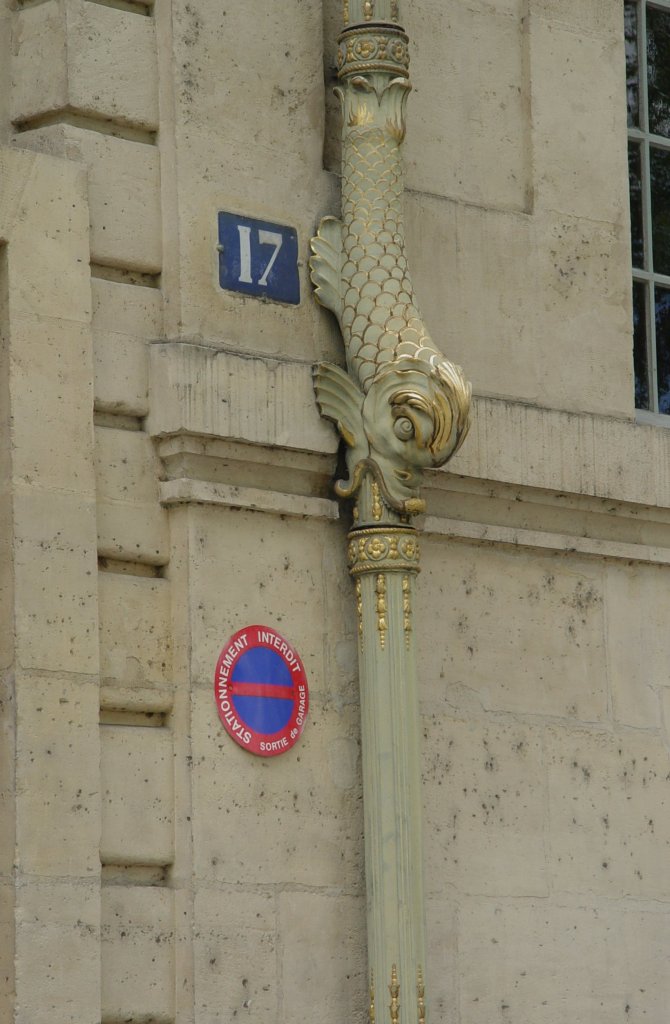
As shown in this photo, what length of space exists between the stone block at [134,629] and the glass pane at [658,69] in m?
3.06

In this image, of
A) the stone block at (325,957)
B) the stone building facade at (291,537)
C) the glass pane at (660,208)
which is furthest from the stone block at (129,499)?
the glass pane at (660,208)

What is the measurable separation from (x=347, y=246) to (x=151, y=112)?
75 cm

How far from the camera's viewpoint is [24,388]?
7.12 m

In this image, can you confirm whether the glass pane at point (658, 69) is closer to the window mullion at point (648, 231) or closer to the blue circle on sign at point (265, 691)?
the window mullion at point (648, 231)

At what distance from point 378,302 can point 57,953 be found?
226 centimetres

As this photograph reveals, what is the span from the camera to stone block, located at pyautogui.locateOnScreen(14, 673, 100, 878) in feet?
22.4

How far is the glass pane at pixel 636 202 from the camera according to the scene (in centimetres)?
920

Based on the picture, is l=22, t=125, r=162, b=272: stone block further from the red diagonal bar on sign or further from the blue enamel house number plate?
the red diagonal bar on sign

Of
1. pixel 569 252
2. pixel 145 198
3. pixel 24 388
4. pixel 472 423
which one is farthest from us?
pixel 569 252

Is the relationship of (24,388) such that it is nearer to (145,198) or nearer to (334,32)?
(145,198)

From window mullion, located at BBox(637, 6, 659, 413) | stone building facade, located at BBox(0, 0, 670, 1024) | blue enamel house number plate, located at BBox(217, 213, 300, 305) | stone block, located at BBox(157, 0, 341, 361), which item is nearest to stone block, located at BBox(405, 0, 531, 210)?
stone building facade, located at BBox(0, 0, 670, 1024)

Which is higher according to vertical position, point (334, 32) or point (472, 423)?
point (334, 32)

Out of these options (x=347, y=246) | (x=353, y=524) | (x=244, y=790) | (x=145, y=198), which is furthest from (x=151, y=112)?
(x=244, y=790)

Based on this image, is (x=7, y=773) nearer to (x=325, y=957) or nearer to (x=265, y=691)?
(x=265, y=691)
